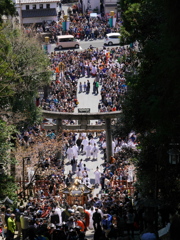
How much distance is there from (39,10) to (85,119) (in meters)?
40.3

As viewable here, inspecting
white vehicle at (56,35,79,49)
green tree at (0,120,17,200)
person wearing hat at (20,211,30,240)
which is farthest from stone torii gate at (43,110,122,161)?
white vehicle at (56,35,79,49)

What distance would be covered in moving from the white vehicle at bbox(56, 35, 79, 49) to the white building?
7.78 meters

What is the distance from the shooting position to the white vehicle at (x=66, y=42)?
75625 millimetres

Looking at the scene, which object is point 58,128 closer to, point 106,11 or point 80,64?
point 80,64

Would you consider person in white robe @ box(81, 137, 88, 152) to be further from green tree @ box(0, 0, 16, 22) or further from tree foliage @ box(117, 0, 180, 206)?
green tree @ box(0, 0, 16, 22)

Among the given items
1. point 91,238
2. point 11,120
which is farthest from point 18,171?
point 91,238

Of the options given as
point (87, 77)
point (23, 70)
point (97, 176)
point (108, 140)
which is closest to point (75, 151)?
point (108, 140)

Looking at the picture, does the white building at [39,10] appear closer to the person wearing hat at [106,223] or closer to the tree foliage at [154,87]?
the tree foliage at [154,87]

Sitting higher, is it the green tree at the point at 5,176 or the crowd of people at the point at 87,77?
the crowd of people at the point at 87,77

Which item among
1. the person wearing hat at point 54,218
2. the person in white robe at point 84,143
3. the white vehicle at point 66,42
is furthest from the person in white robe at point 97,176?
the white vehicle at point 66,42

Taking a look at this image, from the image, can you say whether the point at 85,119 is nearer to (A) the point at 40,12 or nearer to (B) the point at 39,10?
(A) the point at 40,12

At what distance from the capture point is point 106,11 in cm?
8638

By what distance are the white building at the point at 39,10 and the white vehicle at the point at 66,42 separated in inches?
306

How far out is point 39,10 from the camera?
83.4 meters
